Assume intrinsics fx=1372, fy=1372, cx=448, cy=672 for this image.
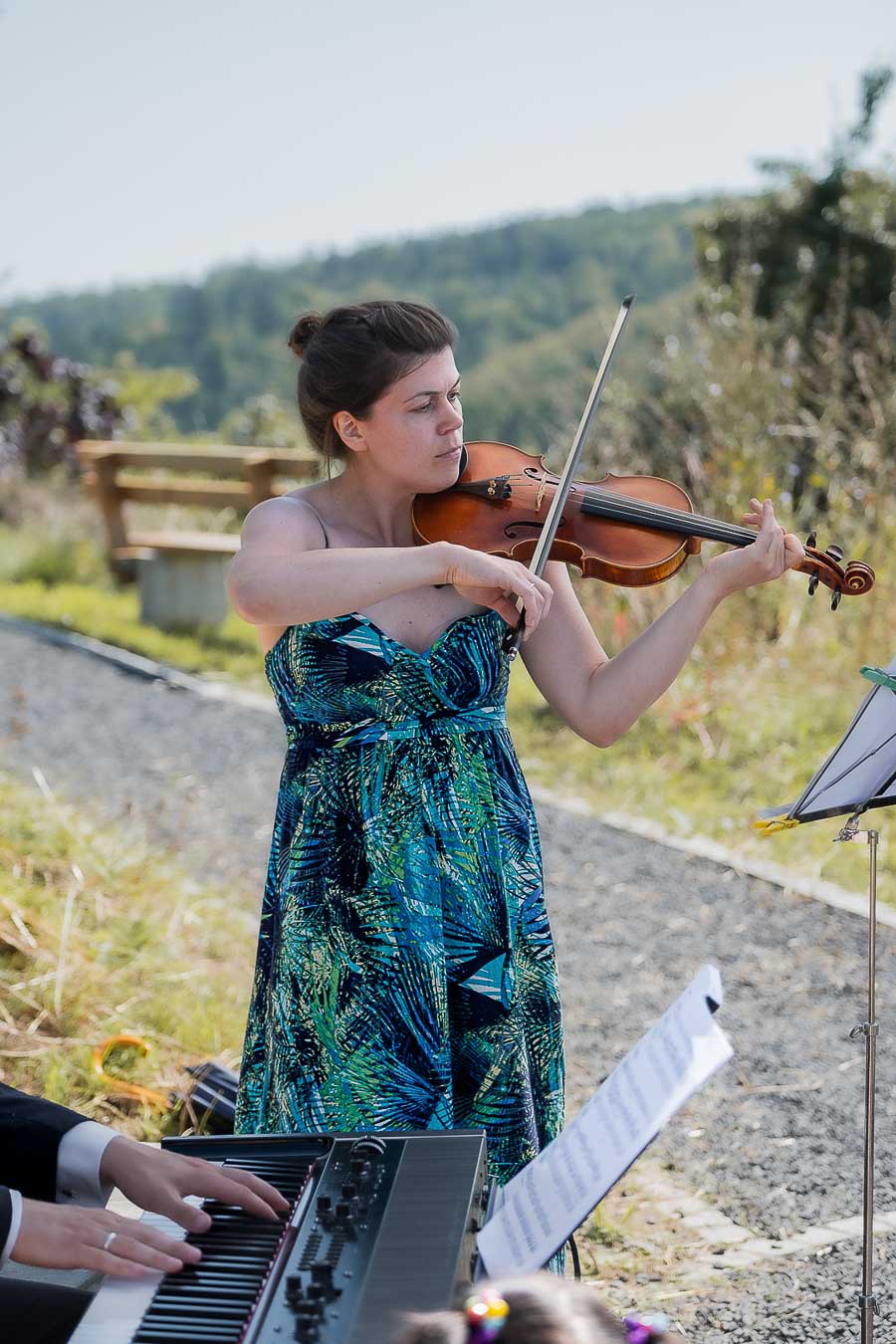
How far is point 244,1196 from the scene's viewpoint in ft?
4.37

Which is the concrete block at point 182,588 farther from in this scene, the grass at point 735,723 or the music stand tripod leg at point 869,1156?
the music stand tripod leg at point 869,1156

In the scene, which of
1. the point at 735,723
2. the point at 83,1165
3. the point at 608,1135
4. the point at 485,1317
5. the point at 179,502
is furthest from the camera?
the point at 179,502

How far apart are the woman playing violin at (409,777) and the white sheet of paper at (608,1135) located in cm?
88

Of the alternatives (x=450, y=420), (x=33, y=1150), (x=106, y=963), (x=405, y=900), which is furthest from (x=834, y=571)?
(x=106, y=963)

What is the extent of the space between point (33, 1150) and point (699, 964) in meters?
2.89

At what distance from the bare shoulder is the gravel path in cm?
154

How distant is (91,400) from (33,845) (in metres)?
12.7

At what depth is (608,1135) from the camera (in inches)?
41.8

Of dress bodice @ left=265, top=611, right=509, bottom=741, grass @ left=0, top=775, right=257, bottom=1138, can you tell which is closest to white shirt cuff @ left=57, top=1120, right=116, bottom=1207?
dress bodice @ left=265, top=611, right=509, bottom=741

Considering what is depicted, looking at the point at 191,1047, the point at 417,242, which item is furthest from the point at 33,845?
the point at 417,242

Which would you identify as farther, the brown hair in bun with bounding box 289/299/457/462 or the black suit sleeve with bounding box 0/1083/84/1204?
the brown hair in bun with bounding box 289/299/457/462

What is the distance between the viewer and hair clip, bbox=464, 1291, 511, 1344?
867 millimetres

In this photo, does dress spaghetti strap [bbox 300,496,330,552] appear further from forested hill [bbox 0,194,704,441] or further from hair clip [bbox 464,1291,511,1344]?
forested hill [bbox 0,194,704,441]

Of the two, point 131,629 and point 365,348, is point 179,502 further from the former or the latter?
point 365,348
